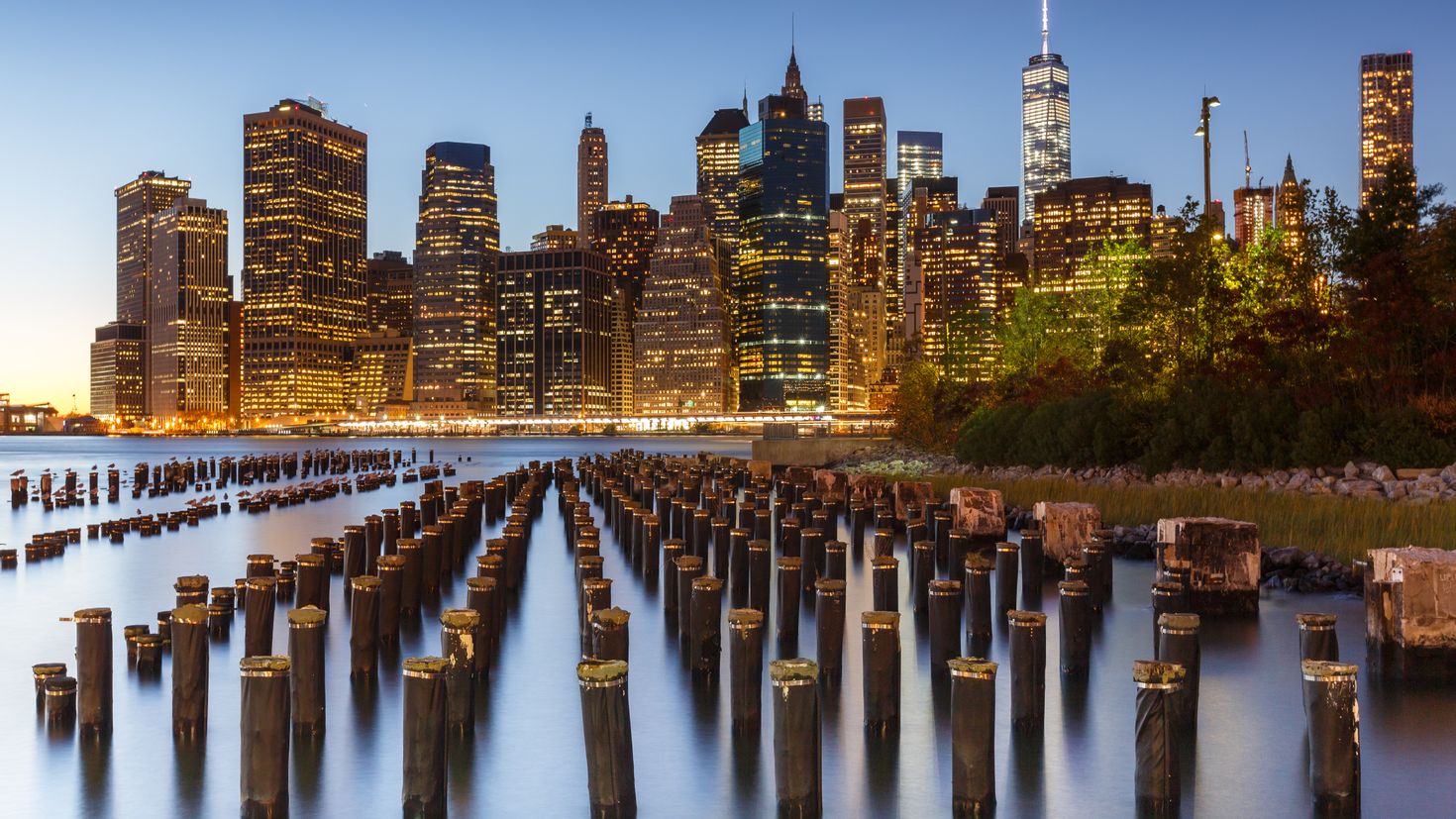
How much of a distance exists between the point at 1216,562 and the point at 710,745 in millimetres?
8967

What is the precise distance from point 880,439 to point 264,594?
60.3 meters

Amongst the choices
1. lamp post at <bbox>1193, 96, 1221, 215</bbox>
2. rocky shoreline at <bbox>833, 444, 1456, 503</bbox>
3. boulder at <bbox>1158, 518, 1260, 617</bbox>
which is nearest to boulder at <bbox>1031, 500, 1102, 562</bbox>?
boulder at <bbox>1158, 518, 1260, 617</bbox>

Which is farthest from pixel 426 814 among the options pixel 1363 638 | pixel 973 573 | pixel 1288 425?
pixel 1288 425

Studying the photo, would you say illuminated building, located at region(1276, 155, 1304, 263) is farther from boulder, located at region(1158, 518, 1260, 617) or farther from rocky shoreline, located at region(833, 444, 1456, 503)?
boulder, located at region(1158, 518, 1260, 617)

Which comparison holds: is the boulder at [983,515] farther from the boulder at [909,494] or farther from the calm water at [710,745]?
the calm water at [710,745]

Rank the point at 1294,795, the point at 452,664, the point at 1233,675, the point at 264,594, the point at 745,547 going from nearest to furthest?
the point at 1294,795 < the point at 452,664 < the point at 264,594 < the point at 1233,675 < the point at 745,547

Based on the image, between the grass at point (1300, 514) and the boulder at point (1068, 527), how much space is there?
2803 millimetres

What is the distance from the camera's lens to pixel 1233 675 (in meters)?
13.2

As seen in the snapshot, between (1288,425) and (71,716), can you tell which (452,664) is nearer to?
(71,716)

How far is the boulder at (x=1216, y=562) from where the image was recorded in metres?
16.0

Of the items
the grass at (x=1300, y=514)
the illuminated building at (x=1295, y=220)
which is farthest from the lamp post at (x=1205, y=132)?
the grass at (x=1300, y=514)

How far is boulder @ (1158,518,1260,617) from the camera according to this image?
52.5 ft

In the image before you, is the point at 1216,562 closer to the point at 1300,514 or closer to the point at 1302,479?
the point at 1300,514

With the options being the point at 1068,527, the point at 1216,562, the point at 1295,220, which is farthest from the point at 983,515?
the point at 1295,220
